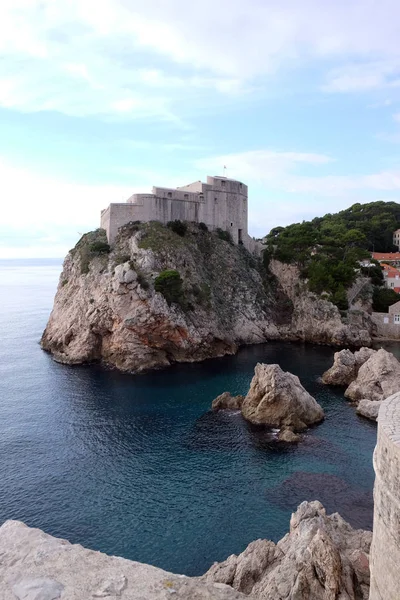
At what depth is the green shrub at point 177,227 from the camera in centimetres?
5550

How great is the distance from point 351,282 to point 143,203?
27759 millimetres

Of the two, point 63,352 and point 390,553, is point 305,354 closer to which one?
point 63,352

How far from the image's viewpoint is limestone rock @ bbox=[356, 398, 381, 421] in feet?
98.1

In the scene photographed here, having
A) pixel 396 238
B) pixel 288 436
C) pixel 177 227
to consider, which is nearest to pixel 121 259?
pixel 177 227

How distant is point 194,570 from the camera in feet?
52.5

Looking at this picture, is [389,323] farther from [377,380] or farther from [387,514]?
[387,514]

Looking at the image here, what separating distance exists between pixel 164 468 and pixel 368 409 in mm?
14779

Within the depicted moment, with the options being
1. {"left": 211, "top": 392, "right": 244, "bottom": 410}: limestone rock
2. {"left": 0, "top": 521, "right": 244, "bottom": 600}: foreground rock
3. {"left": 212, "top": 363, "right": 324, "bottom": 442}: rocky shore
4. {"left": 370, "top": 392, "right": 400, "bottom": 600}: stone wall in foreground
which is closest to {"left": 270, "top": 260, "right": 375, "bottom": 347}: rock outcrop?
{"left": 212, "top": 363, "right": 324, "bottom": 442}: rocky shore

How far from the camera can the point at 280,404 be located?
29312 mm

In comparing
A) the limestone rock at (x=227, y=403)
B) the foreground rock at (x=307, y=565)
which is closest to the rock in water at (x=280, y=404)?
the limestone rock at (x=227, y=403)

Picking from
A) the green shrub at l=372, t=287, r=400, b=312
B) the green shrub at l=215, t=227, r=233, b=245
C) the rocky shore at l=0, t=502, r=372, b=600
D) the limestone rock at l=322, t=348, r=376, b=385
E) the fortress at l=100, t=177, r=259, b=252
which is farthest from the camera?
the green shrub at l=215, t=227, r=233, b=245

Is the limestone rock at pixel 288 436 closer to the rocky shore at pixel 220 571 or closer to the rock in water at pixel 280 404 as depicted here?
the rock in water at pixel 280 404

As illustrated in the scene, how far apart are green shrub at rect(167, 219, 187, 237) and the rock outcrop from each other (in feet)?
54.9

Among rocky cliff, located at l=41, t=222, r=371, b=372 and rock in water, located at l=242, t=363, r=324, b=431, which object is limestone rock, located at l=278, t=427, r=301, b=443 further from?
rocky cliff, located at l=41, t=222, r=371, b=372
